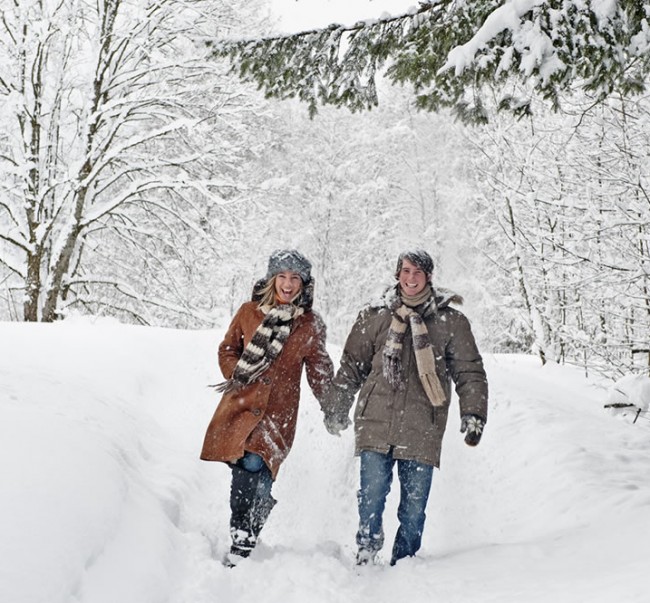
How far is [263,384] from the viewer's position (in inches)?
158

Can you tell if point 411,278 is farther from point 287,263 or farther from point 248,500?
point 248,500

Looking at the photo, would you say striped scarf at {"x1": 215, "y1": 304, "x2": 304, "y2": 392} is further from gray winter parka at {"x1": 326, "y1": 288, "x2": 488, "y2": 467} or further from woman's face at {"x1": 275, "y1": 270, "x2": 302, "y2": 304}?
gray winter parka at {"x1": 326, "y1": 288, "x2": 488, "y2": 467}

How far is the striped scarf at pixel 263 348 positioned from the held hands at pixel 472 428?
1.27 meters

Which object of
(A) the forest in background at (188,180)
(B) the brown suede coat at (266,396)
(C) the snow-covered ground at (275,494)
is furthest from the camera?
(A) the forest in background at (188,180)

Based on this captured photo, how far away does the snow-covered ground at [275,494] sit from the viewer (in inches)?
108

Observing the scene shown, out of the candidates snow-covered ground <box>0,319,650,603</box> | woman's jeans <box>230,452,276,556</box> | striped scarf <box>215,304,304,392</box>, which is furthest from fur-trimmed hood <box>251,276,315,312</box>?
snow-covered ground <box>0,319,650,603</box>

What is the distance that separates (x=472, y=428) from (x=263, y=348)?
4.66 feet

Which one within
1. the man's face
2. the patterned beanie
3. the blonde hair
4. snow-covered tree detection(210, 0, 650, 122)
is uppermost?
snow-covered tree detection(210, 0, 650, 122)

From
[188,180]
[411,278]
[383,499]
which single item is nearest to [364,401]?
[383,499]

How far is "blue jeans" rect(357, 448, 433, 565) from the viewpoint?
4031 mm

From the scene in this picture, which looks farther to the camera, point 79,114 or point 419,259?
point 79,114

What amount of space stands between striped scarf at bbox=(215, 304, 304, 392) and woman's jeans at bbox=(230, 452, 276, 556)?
47 centimetres

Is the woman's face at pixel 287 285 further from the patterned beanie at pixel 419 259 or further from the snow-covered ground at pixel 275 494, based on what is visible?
the snow-covered ground at pixel 275 494

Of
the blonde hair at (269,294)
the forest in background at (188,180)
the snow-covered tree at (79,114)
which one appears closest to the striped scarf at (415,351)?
the blonde hair at (269,294)
